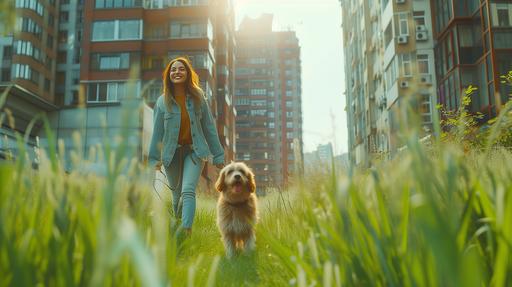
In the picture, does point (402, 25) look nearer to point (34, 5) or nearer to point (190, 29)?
point (190, 29)

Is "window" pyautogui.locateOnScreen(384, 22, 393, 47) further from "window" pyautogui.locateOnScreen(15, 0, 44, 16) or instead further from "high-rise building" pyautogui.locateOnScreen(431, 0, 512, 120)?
"window" pyautogui.locateOnScreen(15, 0, 44, 16)

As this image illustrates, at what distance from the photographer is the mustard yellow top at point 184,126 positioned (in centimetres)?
630

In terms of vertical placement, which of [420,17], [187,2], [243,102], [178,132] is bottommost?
[178,132]

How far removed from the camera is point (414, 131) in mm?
1261

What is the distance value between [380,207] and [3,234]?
3.82 ft

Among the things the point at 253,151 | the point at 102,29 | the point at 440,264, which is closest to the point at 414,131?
the point at 440,264

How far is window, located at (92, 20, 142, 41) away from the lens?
42.3 metres

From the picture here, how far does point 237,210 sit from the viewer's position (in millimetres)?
5430

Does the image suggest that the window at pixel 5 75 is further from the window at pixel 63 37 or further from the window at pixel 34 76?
the window at pixel 63 37

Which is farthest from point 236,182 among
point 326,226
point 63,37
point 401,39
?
point 63,37

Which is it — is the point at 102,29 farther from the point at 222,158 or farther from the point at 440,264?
the point at 440,264

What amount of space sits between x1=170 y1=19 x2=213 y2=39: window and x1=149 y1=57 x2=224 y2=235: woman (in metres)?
37.6

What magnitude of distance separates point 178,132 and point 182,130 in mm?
104

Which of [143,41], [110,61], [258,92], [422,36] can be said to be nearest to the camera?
[422,36]
